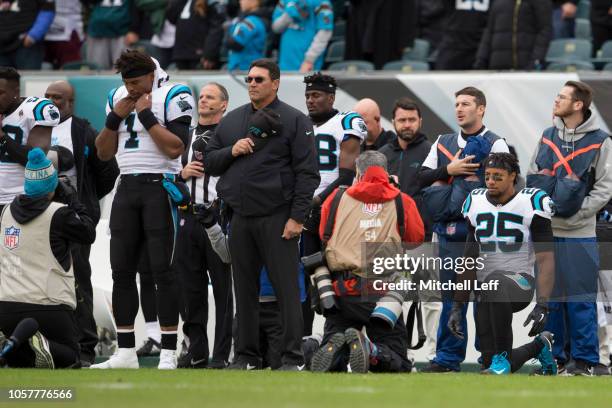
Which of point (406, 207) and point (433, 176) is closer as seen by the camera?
point (406, 207)

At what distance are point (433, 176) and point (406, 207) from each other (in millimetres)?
908

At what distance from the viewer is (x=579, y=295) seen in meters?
10.3

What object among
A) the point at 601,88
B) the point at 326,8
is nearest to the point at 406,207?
the point at 601,88

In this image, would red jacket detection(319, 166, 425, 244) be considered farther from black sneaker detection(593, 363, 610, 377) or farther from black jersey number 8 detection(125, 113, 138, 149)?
black sneaker detection(593, 363, 610, 377)

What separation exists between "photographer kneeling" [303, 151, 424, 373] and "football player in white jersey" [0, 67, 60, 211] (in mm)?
2312

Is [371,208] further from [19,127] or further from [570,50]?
[570,50]

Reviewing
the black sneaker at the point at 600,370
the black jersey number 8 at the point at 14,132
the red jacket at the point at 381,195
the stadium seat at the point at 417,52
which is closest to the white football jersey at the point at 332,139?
the red jacket at the point at 381,195

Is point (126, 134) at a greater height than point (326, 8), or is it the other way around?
point (326, 8)

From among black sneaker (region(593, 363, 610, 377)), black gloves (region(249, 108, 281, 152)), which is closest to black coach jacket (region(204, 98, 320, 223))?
black gloves (region(249, 108, 281, 152))

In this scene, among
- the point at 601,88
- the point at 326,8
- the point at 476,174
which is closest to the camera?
the point at 476,174

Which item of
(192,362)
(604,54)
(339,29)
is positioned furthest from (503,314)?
(339,29)

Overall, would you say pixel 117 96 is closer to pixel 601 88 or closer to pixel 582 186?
pixel 582 186

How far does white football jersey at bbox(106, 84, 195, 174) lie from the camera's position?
10.0 m

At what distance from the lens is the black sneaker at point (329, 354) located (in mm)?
9078
